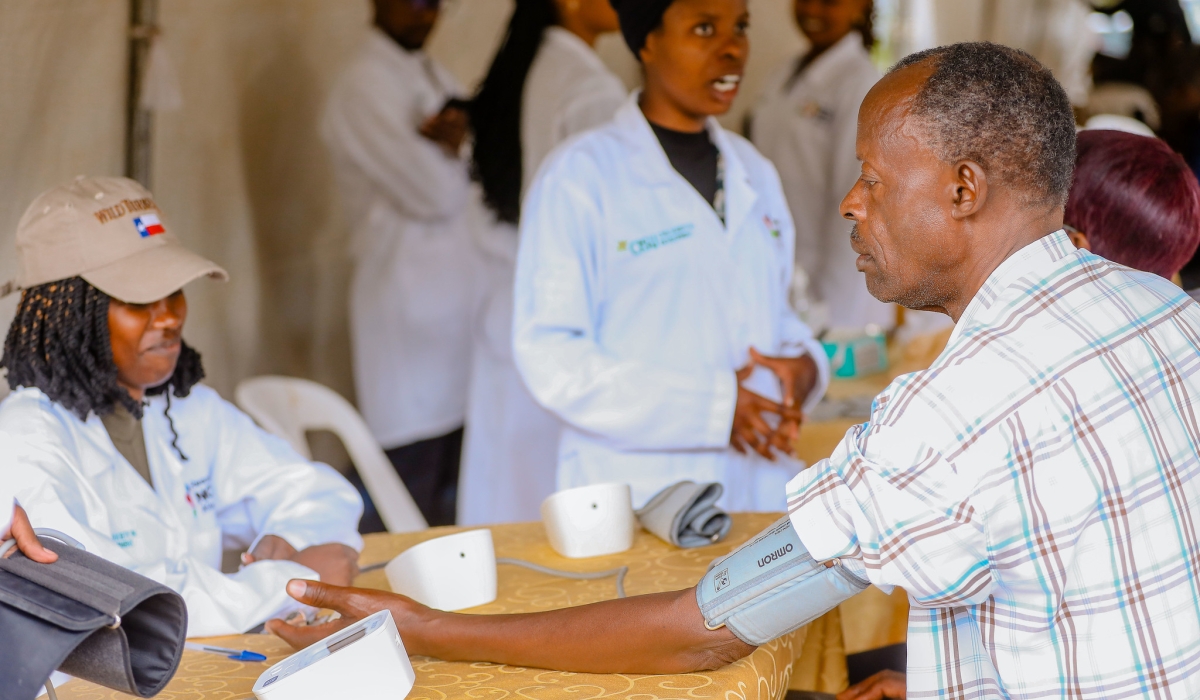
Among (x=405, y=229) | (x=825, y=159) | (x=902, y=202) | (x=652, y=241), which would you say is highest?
(x=902, y=202)

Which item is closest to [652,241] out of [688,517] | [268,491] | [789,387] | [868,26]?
[789,387]

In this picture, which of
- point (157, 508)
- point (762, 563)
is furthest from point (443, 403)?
point (762, 563)

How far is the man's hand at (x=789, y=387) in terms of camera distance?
2500 mm

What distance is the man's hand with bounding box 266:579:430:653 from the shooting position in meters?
1.52

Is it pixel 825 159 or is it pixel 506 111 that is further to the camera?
pixel 825 159

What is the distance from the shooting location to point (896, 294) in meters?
1.31

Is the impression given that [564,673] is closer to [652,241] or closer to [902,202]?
[902,202]

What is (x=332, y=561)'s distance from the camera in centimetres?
192

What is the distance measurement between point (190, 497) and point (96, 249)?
0.47 m

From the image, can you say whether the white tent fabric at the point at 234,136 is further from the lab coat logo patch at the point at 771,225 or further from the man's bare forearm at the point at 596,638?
the lab coat logo patch at the point at 771,225

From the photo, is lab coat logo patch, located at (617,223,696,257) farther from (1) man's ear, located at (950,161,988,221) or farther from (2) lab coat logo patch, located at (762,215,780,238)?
(1) man's ear, located at (950,161,988,221)

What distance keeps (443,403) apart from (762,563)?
332 centimetres

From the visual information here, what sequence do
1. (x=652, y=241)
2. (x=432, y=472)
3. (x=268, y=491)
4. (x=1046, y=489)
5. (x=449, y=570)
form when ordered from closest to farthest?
(x=1046, y=489) < (x=449, y=570) < (x=268, y=491) < (x=652, y=241) < (x=432, y=472)

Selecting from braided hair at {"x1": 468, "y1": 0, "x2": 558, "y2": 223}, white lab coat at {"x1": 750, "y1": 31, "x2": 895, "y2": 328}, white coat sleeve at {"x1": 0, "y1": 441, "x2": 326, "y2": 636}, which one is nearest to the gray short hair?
white coat sleeve at {"x1": 0, "y1": 441, "x2": 326, "y2": 636}
